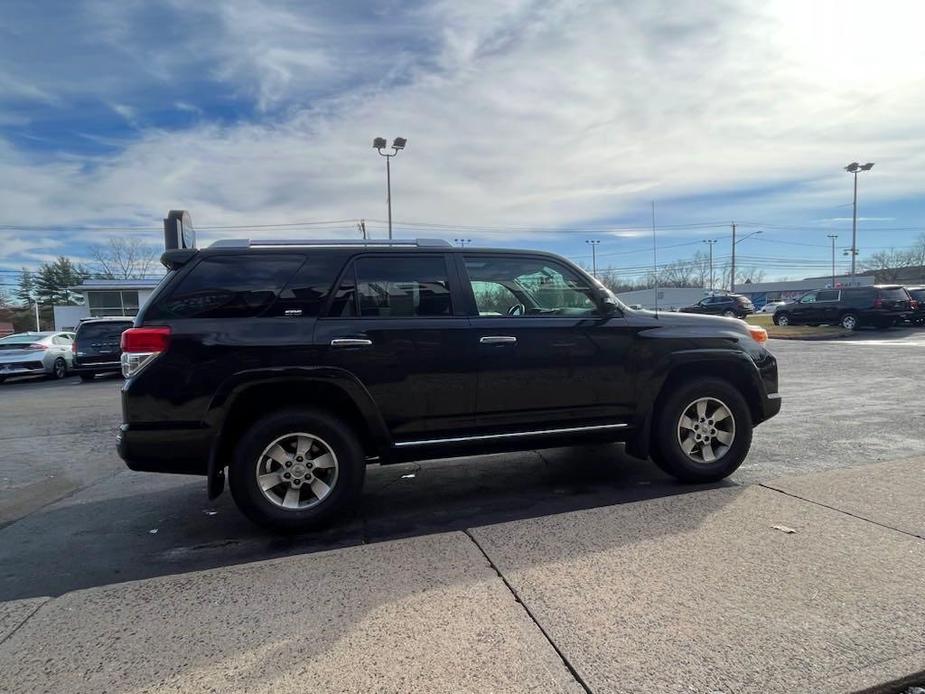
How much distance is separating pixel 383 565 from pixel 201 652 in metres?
1.01

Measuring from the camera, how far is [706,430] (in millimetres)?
4660

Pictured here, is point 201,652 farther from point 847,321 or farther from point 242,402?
point 847,321

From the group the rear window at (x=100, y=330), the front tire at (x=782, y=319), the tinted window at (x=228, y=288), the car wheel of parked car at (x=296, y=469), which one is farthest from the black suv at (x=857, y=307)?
the rear window at (x=100, y=330)

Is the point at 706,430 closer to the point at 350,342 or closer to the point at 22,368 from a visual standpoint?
the point at 350,342

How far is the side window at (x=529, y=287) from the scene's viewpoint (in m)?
4.39

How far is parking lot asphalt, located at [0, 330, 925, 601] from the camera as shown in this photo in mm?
3727

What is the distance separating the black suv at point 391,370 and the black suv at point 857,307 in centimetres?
2283

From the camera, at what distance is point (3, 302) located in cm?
7444

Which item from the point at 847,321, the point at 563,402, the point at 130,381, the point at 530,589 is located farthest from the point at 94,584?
the point at 847,321

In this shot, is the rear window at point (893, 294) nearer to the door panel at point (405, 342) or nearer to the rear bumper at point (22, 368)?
the door panel at point (405, 342)

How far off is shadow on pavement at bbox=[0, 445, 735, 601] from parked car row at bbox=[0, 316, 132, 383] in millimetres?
11264

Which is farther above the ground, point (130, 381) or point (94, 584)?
point (130, 381)

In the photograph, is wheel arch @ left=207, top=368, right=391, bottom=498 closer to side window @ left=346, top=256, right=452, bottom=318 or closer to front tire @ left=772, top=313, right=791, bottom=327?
side window @ left=346, top=256, right=452, bottom=318

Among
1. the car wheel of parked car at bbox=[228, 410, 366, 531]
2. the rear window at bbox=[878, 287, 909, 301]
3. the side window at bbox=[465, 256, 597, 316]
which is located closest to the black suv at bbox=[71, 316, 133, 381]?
the car wheel of parked car at bbox=[228, 410, 366, 531]
